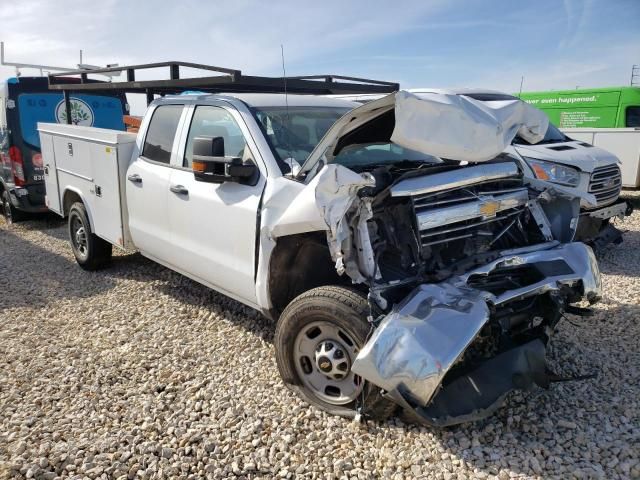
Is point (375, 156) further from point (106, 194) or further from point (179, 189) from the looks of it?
point (106, 194)

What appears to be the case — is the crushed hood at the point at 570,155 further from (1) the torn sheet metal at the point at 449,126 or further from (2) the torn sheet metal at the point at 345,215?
(2) the torn sheet metal at the point at 345,215

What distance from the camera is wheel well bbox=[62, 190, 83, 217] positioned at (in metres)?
6.21

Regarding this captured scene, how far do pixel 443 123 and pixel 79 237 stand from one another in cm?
501

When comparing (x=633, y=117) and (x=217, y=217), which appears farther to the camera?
(x=633, y=117)

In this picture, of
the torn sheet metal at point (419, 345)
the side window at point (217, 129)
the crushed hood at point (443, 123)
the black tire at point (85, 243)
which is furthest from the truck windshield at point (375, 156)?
the black tire at point (85, 243)

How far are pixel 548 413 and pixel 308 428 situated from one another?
1457mm

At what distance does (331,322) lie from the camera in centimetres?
297

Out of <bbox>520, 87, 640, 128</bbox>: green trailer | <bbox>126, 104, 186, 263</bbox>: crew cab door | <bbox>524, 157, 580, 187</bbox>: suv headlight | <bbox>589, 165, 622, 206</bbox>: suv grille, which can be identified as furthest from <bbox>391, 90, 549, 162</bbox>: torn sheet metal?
<bbox>520, 87, 640, 128</bbox>: green trailer

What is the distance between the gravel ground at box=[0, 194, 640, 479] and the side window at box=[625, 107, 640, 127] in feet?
27.7

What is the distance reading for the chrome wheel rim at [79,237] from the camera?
6100 millimetres

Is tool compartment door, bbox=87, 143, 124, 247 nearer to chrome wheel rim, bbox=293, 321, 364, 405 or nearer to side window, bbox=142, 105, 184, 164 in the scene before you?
side window, bbox=142, 105, 184, 164

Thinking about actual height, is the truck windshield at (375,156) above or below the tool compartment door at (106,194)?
above

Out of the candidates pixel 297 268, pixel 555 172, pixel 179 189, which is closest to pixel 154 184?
pixel 179 189

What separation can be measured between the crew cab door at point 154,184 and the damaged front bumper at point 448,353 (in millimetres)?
2522
